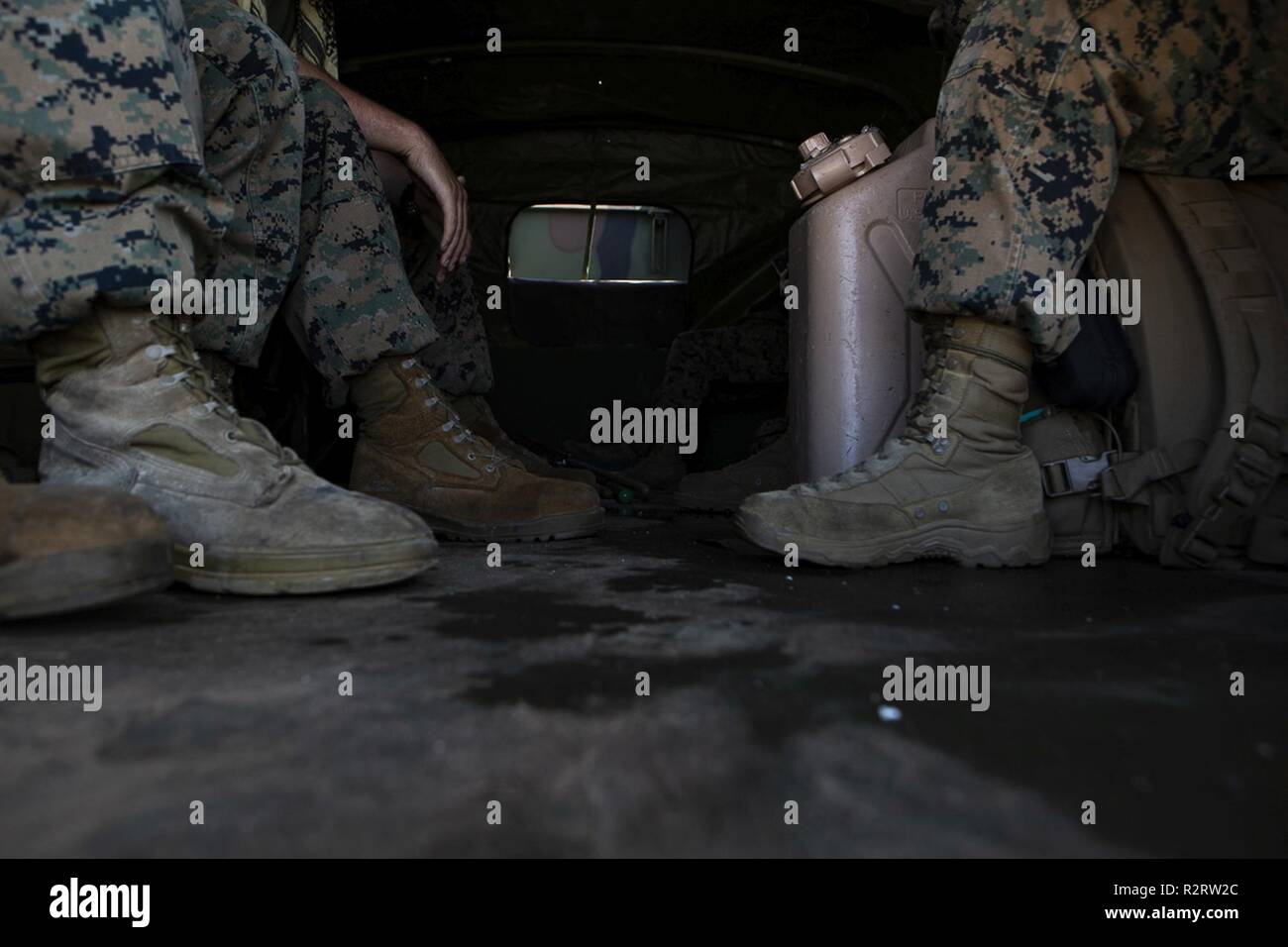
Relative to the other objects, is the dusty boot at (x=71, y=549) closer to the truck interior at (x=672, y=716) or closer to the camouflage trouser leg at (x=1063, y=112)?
the truck interior at (x=672, y=716)

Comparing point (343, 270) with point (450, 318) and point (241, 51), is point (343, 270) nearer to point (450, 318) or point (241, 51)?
point (241, 51)

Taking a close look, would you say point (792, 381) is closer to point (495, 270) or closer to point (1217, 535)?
point (1217, 535)

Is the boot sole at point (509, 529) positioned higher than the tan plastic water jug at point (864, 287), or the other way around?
the tan plastic water jug at point (864, 287)

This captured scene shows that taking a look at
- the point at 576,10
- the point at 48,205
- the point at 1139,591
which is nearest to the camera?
the point at 48,205

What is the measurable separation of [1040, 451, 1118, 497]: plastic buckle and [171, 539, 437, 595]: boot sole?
2.75 ft

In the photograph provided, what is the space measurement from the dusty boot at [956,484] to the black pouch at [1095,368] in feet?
0.22

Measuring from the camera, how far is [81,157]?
80 cm

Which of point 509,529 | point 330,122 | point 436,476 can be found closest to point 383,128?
point 330,122

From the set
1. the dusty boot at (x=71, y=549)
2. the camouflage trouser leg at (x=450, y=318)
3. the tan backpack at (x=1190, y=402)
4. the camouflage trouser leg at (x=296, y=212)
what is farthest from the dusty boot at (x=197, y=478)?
the camouflage trouser leg at (x=450, y=318)

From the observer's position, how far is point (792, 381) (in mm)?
1669

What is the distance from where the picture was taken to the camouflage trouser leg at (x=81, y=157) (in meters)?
0.79

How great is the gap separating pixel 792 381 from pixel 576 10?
127cm

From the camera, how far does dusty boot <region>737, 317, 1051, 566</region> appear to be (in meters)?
1.09
